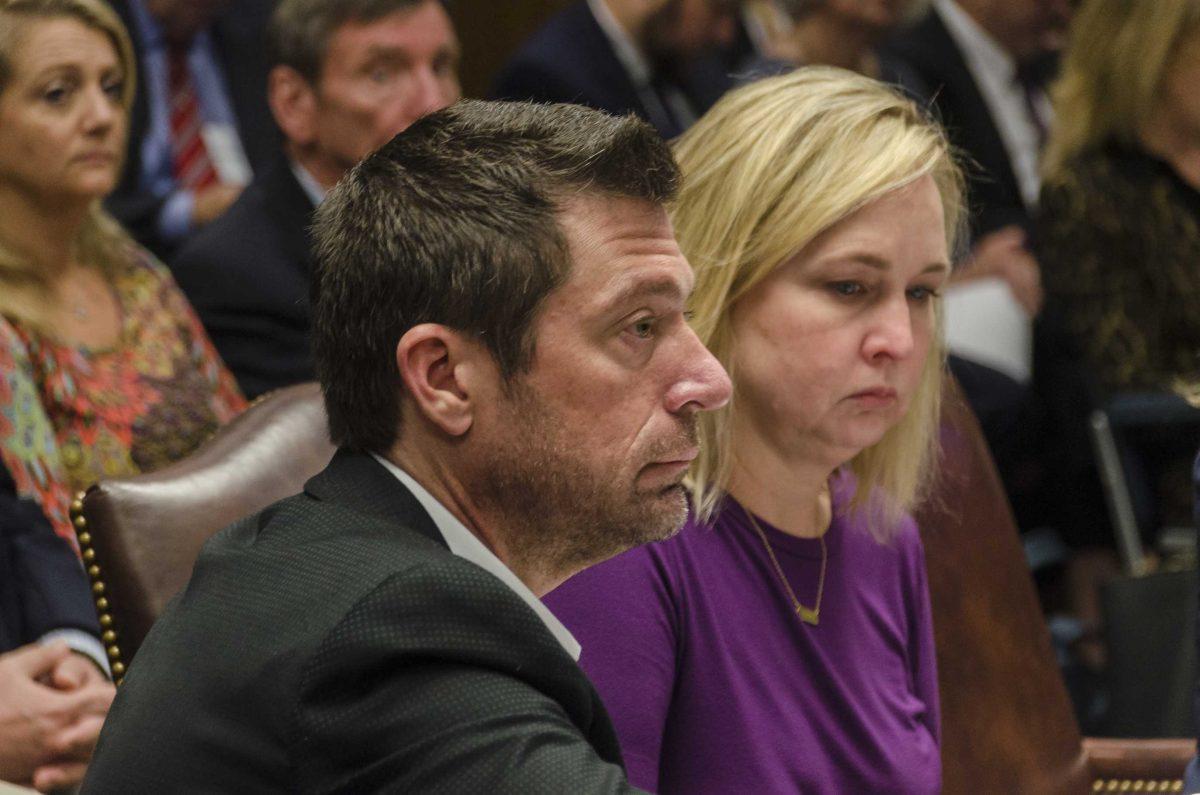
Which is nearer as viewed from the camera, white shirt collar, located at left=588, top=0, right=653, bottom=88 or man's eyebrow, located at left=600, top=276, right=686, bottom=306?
man's eyebrow, located at left=600, top=276, right=686, bottom=306

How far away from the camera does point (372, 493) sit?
1.23m

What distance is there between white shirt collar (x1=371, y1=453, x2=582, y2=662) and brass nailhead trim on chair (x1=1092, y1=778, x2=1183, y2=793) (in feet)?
4.20

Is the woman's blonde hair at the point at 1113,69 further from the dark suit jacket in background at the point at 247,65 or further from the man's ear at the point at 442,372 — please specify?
the man's ear at the point at 442,372

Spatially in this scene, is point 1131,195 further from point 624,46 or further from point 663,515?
point 663,515

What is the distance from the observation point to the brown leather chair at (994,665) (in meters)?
2.22

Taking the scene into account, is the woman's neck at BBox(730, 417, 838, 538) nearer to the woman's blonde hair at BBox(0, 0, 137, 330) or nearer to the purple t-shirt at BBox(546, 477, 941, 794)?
the purple t-shirt at BBox(546, 477, 941, 794)

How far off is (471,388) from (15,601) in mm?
1167

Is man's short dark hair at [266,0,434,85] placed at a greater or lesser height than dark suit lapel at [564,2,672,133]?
greater

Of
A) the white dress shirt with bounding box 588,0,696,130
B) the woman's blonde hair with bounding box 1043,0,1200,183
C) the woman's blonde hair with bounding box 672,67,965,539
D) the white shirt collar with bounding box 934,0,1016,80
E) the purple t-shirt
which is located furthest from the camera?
the white shirt collar with bounding box 934,0,1016,80

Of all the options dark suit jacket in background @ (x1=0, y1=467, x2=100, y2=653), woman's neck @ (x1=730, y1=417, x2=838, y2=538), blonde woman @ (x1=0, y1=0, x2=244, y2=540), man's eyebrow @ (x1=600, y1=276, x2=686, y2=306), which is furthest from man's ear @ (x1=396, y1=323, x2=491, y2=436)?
Answer: blonde woman @ (x1=0, y1=0, x2=244, y2=540)

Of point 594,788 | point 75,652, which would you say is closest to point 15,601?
point 75,652

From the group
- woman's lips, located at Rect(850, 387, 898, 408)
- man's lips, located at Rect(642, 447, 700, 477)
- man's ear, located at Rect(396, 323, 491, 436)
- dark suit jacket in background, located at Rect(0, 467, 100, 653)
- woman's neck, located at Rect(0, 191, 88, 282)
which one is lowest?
woman's lips, located at Rect(850, 387, 898, 408)

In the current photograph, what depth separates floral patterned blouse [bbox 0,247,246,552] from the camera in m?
2.32

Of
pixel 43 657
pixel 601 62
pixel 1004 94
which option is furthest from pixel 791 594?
pixel 1004 94
